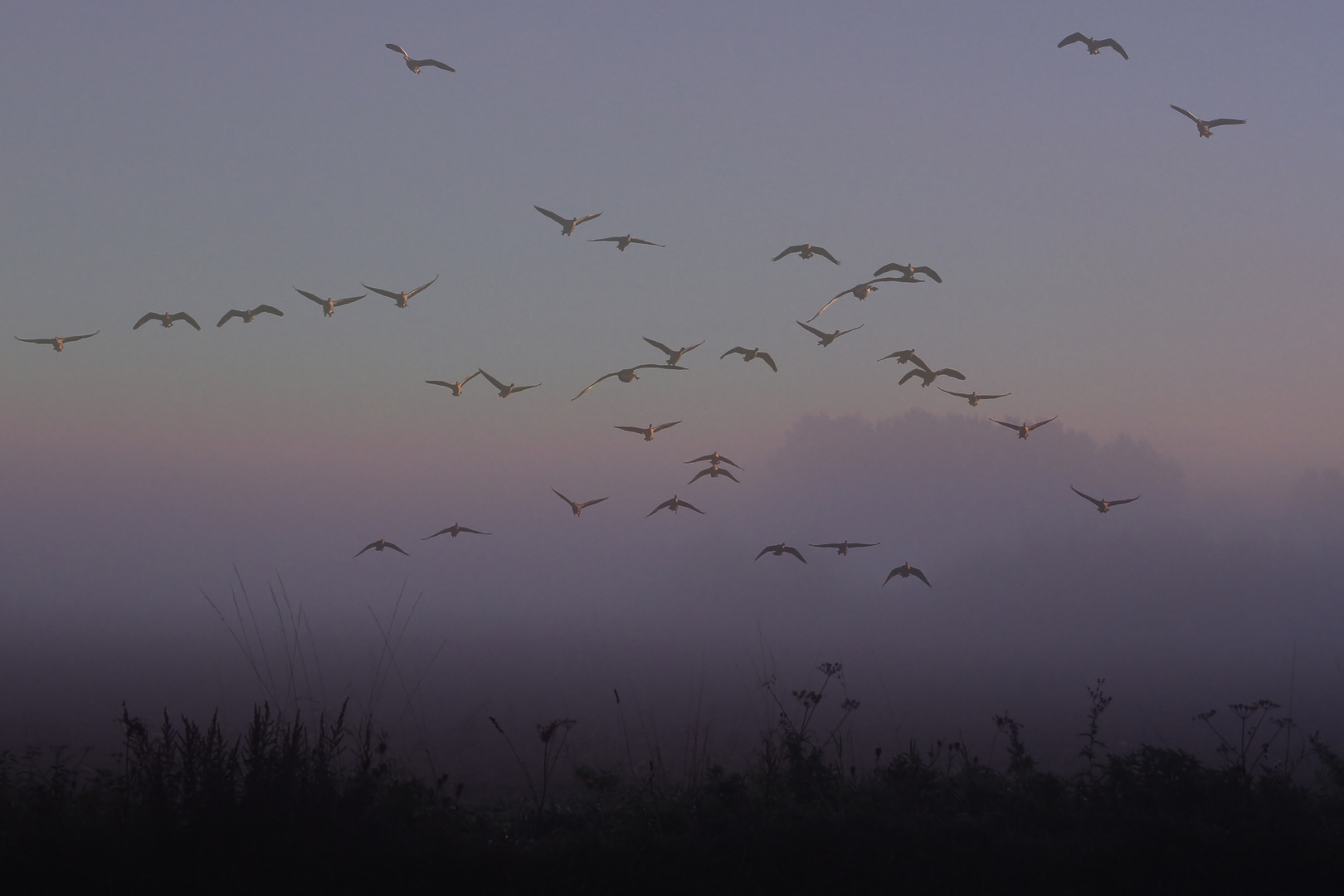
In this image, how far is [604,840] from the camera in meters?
9.68

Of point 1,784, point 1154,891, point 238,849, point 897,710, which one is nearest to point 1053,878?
point 1154,891

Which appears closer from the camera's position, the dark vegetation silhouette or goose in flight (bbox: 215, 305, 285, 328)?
the dark vegetation silhouette

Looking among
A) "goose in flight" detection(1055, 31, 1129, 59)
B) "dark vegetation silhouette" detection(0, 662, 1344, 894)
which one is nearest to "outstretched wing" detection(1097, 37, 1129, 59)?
"goose in flight" detection(1055, 31, 1129, 59)

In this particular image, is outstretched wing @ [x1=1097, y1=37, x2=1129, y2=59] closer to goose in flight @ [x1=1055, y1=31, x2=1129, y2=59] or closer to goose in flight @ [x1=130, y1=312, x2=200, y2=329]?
goose in flight @ [x1=1055, y1=31, x2=1129, y2=59]

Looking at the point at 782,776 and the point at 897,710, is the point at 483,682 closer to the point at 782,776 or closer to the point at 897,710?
the point at 897,710

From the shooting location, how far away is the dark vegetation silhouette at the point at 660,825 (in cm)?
900

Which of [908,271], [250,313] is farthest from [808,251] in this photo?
[250,313]

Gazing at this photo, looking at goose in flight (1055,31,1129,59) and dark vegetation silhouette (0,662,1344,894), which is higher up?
goose in flight (1055,31,1129,59)

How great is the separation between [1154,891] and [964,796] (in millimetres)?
2250

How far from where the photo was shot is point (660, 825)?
1017cm

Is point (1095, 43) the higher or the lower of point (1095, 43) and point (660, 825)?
the higher

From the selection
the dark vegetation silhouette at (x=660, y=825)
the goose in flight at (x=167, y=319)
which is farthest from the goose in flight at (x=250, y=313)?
the dark vegetation silhouette at (x=660, y=825)

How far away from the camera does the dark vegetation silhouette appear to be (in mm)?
9000

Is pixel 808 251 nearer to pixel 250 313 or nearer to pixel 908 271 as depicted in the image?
pixel 908 271
